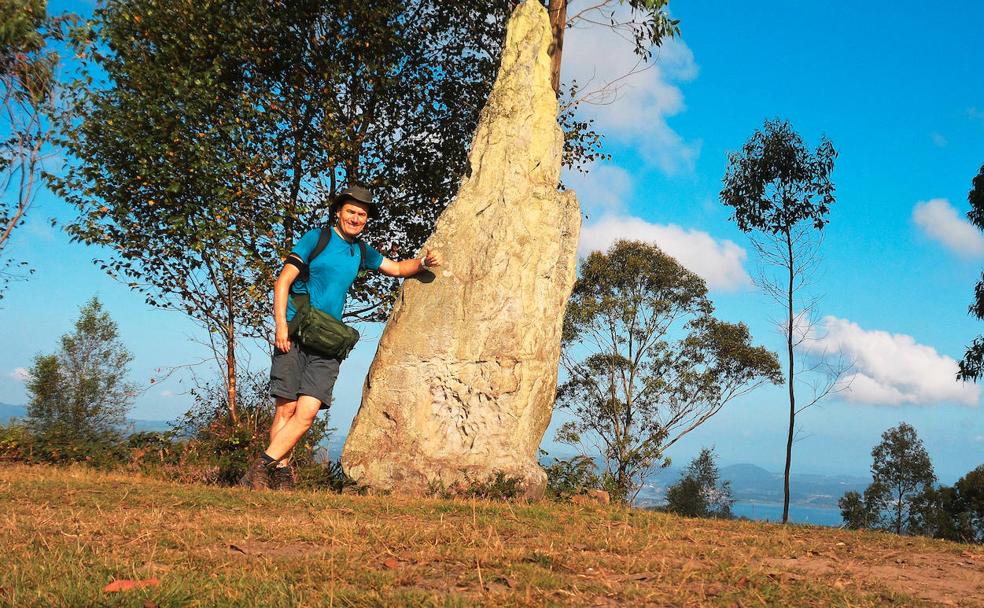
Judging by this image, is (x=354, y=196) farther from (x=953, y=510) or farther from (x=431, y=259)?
(x=953, y=510)

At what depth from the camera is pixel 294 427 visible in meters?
8.87

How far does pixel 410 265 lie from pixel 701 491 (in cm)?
2964

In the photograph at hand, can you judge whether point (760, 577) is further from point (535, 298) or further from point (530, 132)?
point (530, 132)

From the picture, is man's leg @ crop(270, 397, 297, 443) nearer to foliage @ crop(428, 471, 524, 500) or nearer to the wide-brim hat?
foliage @ crop(428, 471, 524, 500)

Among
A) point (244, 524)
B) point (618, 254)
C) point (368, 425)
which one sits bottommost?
point (244, 524)

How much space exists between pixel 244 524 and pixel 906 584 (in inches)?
208

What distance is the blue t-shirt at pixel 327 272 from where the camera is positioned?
351 inches

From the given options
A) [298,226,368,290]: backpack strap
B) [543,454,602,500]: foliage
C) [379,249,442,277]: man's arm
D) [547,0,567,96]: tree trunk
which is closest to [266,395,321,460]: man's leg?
[298,226,368,290]: backpack strap

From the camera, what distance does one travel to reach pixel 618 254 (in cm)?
2767

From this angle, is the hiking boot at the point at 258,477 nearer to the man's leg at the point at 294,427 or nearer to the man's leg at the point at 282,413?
the man's leg at the point at 294,427

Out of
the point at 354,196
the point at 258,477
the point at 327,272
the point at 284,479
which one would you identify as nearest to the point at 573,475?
the point at 284,479

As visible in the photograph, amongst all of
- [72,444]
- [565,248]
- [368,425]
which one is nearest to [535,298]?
[565,248]

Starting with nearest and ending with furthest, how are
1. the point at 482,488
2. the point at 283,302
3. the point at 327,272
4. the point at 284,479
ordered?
the point at 283,302 < the point at 327,272 < the point at 482,488 < the point at 284,479

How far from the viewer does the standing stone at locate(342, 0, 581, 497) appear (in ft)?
32.3
